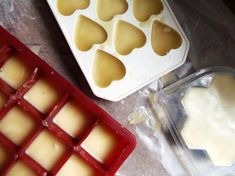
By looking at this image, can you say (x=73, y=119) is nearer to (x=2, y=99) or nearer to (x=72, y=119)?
(x=72, y=119)

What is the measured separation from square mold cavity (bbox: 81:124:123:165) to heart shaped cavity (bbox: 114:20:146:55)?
15cm

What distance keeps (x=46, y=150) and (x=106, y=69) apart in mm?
173

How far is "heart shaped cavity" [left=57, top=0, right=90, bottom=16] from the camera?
0.80 meters

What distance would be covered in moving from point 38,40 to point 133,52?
0.56ft

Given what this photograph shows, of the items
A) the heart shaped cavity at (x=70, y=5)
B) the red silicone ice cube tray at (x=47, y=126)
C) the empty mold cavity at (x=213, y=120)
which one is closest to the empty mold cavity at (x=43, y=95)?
the red silicone ice cube tray at (x=47, y=126)

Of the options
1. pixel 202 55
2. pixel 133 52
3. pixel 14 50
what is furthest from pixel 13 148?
pixel 202 55

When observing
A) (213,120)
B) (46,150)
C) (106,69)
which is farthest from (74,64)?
(213,120)

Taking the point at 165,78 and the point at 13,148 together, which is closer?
the point at 13,148

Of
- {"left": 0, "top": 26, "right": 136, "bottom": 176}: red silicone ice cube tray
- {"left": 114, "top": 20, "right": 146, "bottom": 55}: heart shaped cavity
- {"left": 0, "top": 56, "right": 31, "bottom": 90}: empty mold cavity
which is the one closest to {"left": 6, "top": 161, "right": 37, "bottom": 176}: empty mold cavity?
{"left": 0, "top": 26, "right": 136, "bottom": 176}: red silicone ice cube tray

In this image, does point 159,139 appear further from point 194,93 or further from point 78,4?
point 78,4

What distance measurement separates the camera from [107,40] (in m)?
0.80

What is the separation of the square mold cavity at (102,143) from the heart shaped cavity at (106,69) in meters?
0.08

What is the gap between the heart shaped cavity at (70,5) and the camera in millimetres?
801

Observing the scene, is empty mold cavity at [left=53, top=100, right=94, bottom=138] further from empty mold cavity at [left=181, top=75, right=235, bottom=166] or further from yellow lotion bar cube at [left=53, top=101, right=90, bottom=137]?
empty mold cavity at [left=181, top=75, right=235, bottom=166]
